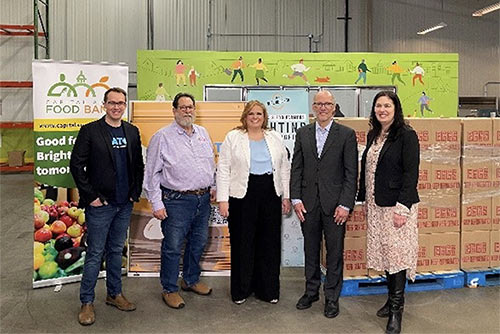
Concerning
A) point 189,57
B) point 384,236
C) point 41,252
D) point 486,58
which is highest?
point 486,58

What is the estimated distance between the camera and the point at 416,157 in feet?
9.64

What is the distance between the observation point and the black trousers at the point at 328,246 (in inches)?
129

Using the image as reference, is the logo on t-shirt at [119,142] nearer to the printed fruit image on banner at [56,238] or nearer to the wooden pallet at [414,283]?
the printed fruit image on banner at [56,238]

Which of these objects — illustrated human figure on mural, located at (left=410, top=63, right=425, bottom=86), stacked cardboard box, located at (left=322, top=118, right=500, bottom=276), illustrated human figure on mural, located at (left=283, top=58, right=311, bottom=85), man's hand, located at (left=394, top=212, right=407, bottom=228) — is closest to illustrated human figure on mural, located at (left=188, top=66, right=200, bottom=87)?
illustrated human figure on mural, located at (left=283, top=58, right=311, bottom=85)

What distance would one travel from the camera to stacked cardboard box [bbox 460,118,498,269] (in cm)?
384

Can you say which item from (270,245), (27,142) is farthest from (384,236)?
(27,142)

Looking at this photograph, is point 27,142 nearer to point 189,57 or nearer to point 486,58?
point 189,57

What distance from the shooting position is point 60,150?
3799 millimetres

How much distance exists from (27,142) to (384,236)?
1141cm

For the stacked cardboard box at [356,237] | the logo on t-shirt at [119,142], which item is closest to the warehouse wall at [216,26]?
the stacked cardboard box at [356,237]

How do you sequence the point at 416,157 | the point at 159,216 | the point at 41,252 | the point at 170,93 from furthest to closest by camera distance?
the point at 170,93
the point at 41,252
the point at 159,216
the point at 416,157

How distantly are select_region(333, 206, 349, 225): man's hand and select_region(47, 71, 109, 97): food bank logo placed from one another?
218cm

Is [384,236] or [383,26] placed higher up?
[383,26]

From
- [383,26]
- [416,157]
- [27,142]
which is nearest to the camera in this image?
[416,157]
